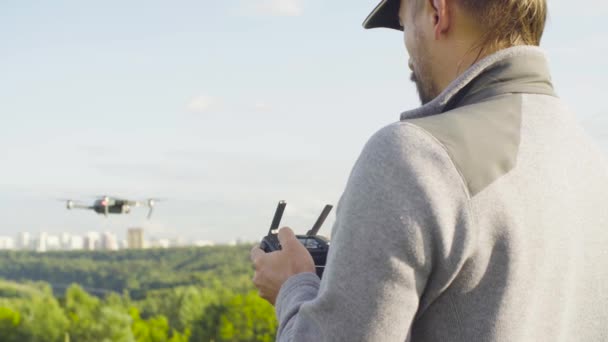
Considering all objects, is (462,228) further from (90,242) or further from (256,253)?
(90,242)

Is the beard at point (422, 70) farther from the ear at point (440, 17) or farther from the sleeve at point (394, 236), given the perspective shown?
the sleeve at point (394, 236)

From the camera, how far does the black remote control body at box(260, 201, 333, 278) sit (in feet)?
7.08

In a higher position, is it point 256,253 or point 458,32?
point 458,32

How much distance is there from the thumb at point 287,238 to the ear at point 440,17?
0.58 metres

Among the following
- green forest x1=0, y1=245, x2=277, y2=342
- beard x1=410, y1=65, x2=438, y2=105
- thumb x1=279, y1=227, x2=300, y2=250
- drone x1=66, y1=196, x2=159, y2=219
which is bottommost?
green forest x1=0, y1=245, x2=277, y2=342

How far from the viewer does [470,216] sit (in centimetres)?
166

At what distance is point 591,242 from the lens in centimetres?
197

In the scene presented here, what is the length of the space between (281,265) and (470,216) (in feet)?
1.82

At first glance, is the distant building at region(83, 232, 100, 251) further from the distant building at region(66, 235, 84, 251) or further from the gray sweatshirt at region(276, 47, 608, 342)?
the gray sweatshirt at region(276, 47, 608, 342)

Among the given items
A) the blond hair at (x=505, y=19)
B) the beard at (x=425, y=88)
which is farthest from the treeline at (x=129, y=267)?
the blond hair at (x=505, y=19)

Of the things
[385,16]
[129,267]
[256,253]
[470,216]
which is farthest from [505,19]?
[129,267]

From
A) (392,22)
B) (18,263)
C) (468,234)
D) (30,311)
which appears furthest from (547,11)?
(18,263)

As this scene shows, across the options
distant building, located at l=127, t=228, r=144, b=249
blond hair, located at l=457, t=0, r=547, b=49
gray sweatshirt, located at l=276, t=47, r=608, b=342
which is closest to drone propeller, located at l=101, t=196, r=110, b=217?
blond hair, located at l=457, t=0, r=547, b=49

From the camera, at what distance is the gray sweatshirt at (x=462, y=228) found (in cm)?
165
